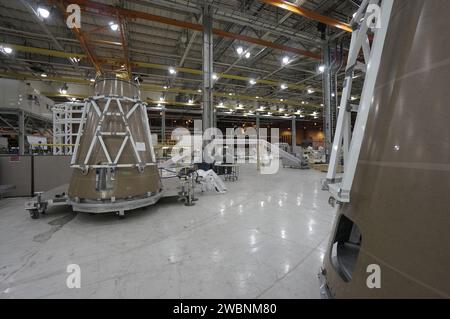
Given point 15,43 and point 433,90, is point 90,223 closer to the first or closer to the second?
point 433,90

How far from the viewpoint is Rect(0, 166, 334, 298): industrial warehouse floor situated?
2002 mm

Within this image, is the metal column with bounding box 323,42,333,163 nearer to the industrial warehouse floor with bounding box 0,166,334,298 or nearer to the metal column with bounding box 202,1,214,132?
the metal column with bounding box 202,1,214,132

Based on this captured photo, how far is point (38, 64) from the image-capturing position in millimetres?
12039

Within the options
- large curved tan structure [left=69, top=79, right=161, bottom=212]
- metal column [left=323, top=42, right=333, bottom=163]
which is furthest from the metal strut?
metal column [left=323, top=42, right=333, bottom=163]

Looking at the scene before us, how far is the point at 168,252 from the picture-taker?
2748 mm

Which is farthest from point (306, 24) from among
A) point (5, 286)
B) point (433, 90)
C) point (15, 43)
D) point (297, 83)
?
point (15, 43)

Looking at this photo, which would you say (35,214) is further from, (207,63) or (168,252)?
(207,63)

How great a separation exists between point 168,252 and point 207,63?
7.35m

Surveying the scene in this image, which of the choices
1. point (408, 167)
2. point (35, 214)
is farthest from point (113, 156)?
point (408, 167)

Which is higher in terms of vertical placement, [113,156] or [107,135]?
[107,135]

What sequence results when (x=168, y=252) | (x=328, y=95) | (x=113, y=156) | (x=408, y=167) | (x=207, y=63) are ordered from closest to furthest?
(x=408, y=167)
(x=168, y=252)
(x=113, y=156)
(x=207, y=63)
(x=328, y=95)

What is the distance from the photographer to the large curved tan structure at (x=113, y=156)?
386 cm

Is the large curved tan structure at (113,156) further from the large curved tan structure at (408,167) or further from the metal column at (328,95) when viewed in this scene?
the metal column at (328,95)

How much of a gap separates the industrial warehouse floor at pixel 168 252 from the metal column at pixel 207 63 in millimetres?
4622
